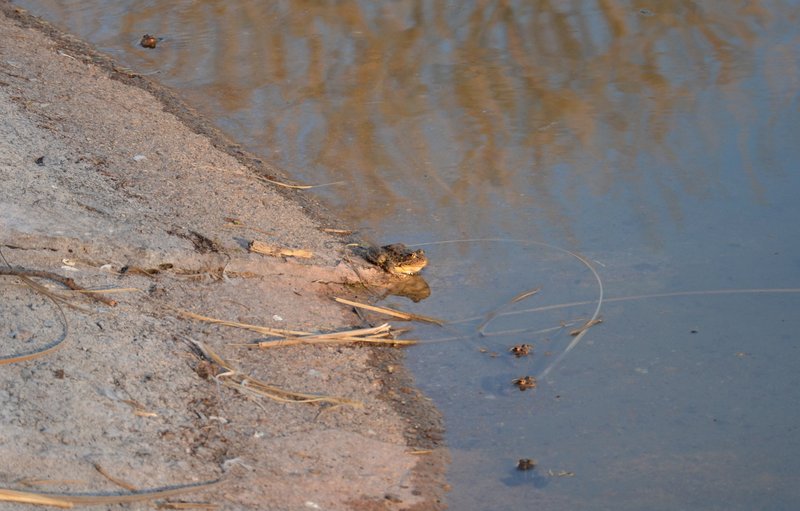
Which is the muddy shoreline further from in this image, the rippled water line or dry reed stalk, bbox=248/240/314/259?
the rippled water line

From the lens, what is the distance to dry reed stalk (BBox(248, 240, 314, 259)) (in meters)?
4.62

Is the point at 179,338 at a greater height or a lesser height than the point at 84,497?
lesser

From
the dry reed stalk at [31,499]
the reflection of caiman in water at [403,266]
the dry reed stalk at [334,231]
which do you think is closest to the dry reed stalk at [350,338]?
the reflection of caiman in water at [403,266]

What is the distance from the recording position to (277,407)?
368 centimetres

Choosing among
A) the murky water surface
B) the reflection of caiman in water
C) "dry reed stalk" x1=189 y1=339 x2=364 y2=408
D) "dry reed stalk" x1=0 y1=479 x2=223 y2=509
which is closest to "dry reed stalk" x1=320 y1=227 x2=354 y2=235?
the murky water surface

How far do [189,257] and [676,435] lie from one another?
209cm

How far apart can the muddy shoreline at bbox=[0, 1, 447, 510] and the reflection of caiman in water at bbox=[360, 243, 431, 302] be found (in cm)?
8

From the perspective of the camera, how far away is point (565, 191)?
546cm

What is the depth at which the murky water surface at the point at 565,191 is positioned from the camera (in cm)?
372

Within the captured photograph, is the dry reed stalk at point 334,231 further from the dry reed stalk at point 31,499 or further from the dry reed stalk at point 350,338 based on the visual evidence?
the dry reed stalk at point 31,499

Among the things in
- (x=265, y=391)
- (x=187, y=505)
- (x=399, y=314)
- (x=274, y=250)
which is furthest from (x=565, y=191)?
(x=187, y=505)

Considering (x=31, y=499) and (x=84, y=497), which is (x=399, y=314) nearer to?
(x=84, y=497)

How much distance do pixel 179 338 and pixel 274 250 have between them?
2.74 ft

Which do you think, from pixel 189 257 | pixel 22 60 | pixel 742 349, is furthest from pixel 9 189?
pixel 742 349
